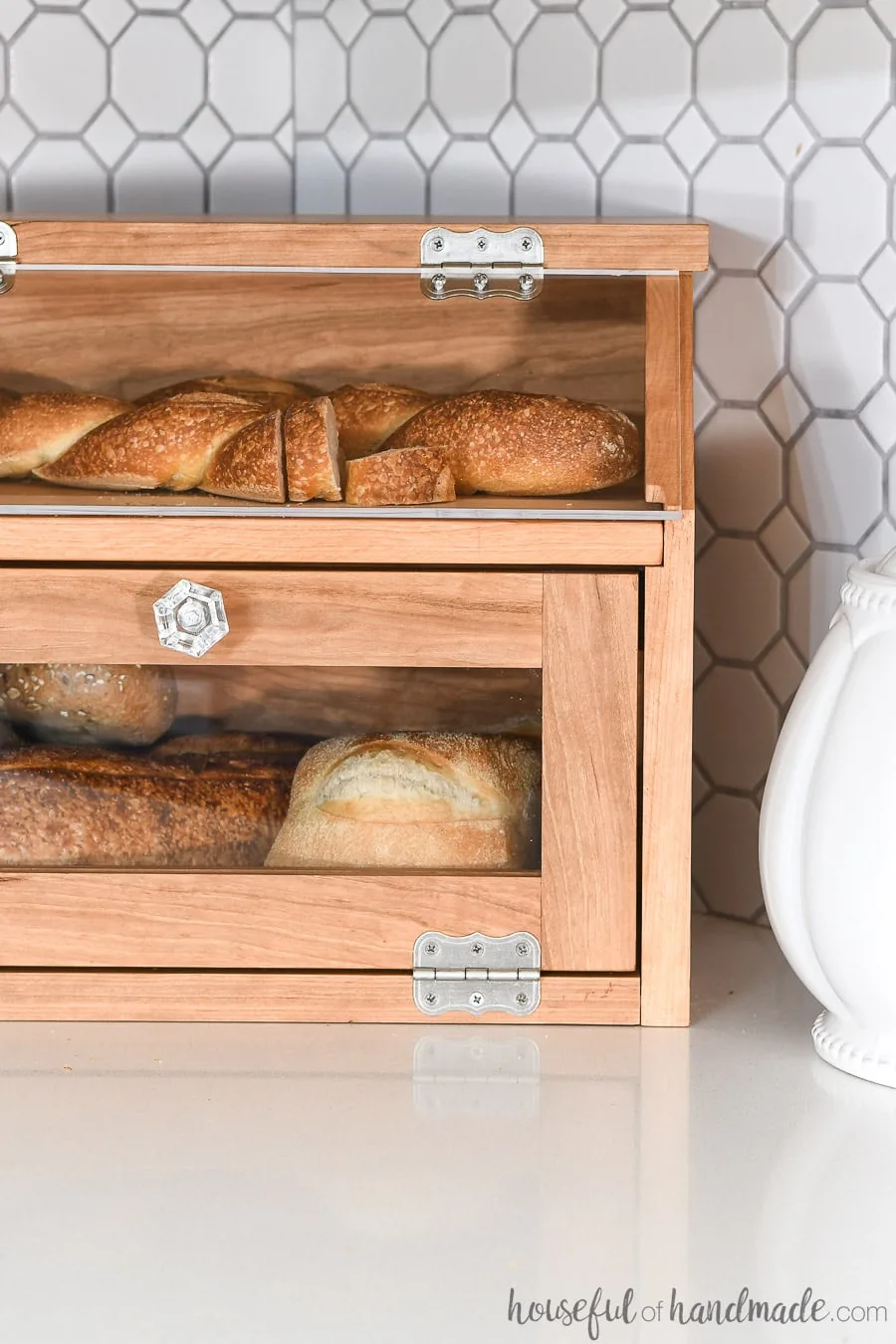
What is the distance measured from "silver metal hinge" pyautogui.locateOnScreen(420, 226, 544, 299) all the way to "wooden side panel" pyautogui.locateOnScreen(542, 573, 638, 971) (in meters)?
0.23

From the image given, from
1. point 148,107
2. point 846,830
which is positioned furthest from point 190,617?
point 148,107

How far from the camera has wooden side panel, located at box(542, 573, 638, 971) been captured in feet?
3.17

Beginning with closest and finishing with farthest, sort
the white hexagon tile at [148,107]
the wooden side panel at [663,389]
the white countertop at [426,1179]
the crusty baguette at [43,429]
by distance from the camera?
1. the white countertop at [426,1179]
2. the wooden side panel at [663,389]
3. the crusty baguette at [43,429]
4. the white hexagon tile at [148,107]

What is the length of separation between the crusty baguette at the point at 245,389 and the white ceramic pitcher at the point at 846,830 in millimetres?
487

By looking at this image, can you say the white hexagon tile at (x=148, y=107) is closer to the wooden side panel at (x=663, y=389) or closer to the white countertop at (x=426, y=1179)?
the wooden side panel at (x=663, y=389)

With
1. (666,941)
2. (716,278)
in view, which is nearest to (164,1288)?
(666,941)

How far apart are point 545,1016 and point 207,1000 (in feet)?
0.82

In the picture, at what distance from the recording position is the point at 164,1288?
71 cm

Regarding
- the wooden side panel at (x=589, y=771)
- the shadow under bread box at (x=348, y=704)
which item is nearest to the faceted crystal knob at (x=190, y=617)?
the shadow under bread box at (x=348, y=704)

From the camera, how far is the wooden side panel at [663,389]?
3.21ft

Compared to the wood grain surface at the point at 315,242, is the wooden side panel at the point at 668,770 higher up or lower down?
lower down

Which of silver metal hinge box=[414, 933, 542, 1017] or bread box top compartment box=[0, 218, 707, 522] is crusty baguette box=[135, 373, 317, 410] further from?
silver metal hinge box=[414, 933, 542, 1017]

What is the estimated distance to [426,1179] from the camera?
81 cm

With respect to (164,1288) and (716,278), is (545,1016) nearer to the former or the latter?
(164,1288)
